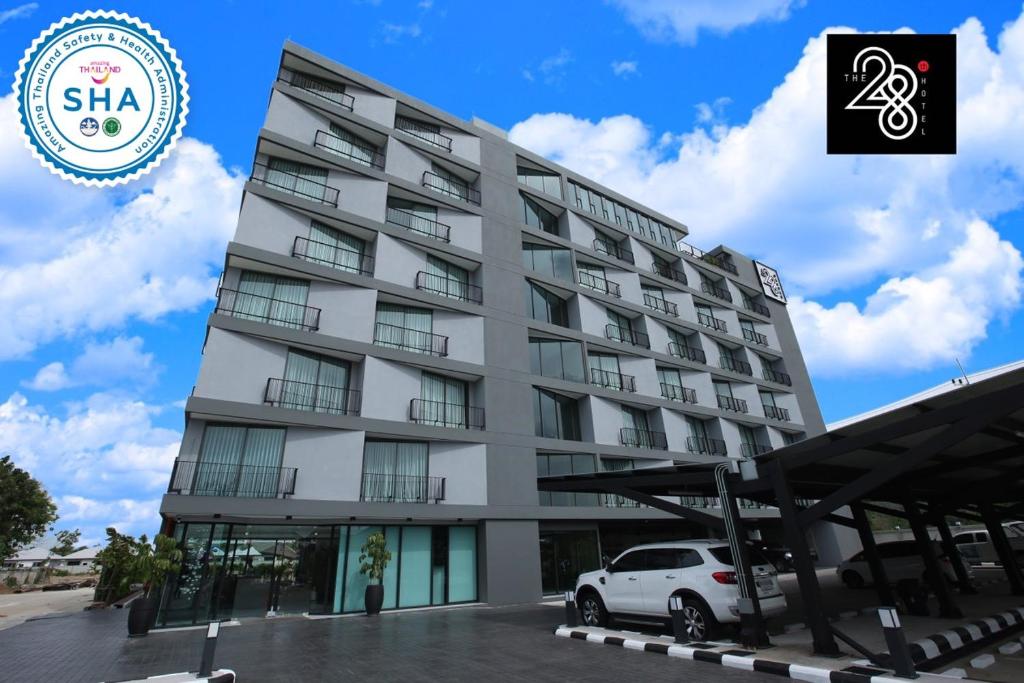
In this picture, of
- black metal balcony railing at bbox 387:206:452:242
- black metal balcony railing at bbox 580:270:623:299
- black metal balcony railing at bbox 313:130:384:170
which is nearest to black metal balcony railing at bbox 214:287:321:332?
black metal balcony railing at bbox 387:206:452:242

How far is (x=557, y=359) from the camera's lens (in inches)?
949

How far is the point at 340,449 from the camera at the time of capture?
1644 centimetres

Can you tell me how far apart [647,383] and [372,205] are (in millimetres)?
16526

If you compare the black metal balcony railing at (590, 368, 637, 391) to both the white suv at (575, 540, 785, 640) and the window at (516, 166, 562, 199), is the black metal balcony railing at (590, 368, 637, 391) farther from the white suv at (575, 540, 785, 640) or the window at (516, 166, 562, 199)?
the white suv at (575, 540, 785, 640)

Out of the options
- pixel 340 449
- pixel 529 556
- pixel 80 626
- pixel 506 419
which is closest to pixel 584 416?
pixel 506 419

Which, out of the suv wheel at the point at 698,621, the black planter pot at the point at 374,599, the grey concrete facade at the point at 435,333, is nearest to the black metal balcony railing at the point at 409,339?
the grey concrete facade at the point at 435,333

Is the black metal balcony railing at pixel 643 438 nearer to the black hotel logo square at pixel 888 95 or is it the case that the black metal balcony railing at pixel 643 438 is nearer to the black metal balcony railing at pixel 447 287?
the black metal balcony railing at pixel 447 287

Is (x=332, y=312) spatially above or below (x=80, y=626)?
above

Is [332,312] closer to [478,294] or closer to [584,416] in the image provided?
[478,294]

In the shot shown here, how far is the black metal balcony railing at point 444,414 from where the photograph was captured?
61.4ft

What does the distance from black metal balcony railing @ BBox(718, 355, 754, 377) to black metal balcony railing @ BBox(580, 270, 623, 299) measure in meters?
9.80

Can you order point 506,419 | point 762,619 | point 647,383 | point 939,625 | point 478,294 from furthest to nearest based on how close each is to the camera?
point 647,383 < point 478,294 < point 506,419 < point 939,625 < point 762,619

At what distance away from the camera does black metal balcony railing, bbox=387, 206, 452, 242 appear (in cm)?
2203

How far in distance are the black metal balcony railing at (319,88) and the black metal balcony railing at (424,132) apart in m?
2.60
